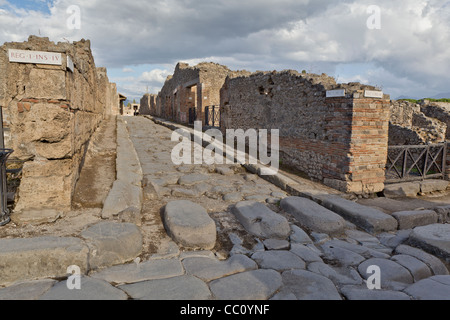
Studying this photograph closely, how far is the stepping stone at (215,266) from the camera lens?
2.22 meters

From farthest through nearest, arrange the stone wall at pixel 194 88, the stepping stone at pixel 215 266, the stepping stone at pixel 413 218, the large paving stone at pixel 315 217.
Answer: the stone wall at pixel 194 88 → the stepping stone at pixel 413 218 → the large paving stone at pixel 315 217 → the stepping stone at pixel 215 266

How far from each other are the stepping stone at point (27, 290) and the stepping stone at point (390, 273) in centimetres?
243

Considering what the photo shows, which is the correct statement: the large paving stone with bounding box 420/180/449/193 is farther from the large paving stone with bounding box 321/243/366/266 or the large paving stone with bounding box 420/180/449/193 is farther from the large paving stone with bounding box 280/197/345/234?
the large paving stone with bounding box 321/243/366/266

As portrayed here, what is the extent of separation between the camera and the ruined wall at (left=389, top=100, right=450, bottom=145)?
37.7 feet

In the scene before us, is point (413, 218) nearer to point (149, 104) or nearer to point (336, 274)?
point (336, 274)

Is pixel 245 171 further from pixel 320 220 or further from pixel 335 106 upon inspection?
pixel 320 220
